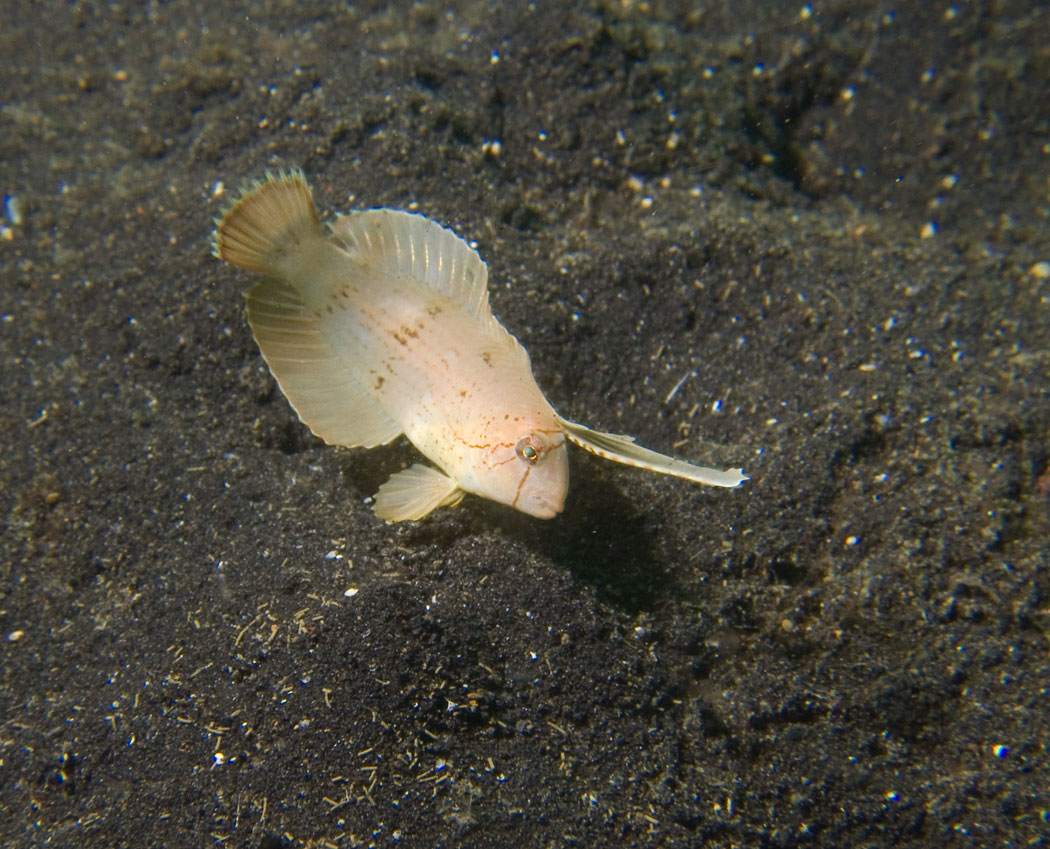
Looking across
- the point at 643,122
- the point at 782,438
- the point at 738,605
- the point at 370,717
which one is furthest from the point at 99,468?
the point at 643,122

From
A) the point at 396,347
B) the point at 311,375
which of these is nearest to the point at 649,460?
the point at 396,347

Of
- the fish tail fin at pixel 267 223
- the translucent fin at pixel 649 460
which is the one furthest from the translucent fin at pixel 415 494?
the fish tail fin at pixel 267 223

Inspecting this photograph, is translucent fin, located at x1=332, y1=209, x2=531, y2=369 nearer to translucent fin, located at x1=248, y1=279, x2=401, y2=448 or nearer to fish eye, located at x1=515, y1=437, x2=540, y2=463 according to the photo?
translucent fin, located at x1=248, y1=279, x2=401, y2=448

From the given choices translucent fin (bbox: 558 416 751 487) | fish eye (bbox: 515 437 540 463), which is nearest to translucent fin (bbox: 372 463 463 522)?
fish eye (bbox: 515 437 540 463)

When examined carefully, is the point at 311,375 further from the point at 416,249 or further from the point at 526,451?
the point at 526,451

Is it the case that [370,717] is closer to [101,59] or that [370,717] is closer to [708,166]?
[708,166]

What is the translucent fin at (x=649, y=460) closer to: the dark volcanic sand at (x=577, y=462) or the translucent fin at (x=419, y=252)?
the dark volcanic sand at (x=577, y=462)
